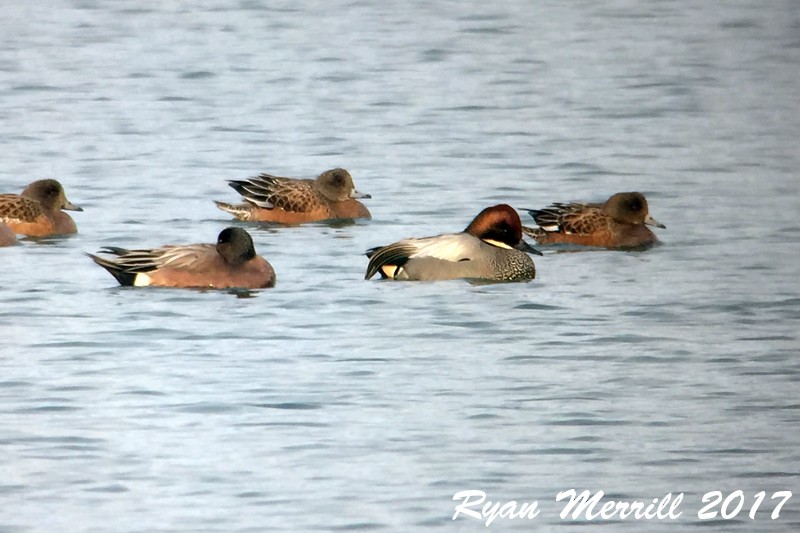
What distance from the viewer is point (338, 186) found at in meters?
15.1

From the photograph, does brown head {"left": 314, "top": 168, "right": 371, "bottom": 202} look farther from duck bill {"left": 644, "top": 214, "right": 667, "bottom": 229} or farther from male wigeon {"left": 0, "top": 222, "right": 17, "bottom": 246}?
male wigeon {"left": 0, "top": 222, "right": 17, "bottom": 246}

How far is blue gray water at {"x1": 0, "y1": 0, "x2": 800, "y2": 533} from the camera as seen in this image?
8516mm

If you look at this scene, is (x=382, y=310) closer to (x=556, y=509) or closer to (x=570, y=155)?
(x=556, y=509)

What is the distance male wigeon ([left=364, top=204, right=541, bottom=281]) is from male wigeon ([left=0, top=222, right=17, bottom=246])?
8.78 feet

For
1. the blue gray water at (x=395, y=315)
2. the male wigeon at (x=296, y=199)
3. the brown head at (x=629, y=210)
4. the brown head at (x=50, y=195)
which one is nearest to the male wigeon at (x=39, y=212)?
the brown head at (x=50, y=195)

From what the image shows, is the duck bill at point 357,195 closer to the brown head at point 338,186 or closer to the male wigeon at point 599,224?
the brown head at point 338,186

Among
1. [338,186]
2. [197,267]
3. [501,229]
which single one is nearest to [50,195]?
[338,186]

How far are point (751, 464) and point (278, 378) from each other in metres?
2.63

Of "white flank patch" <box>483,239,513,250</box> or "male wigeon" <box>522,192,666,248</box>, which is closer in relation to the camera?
"white flank patch" <box>483,239,513,250</box>

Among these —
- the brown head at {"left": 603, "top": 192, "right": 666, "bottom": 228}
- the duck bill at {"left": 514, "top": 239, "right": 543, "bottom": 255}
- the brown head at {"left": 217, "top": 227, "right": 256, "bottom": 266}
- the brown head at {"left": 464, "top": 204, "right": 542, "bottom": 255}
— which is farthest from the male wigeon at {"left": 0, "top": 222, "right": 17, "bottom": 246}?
the brown head at {"left": 603, "top": 192, "right": 666, "bottom": 228}

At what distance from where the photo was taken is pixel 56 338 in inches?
435

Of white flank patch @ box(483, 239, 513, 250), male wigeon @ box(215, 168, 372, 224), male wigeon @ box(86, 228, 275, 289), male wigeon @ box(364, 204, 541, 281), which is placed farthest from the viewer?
male wigeon @ box(215, 168, 372, 224)

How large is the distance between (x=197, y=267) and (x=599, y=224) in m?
3.29

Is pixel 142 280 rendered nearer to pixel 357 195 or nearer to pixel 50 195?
pixel 50 195
